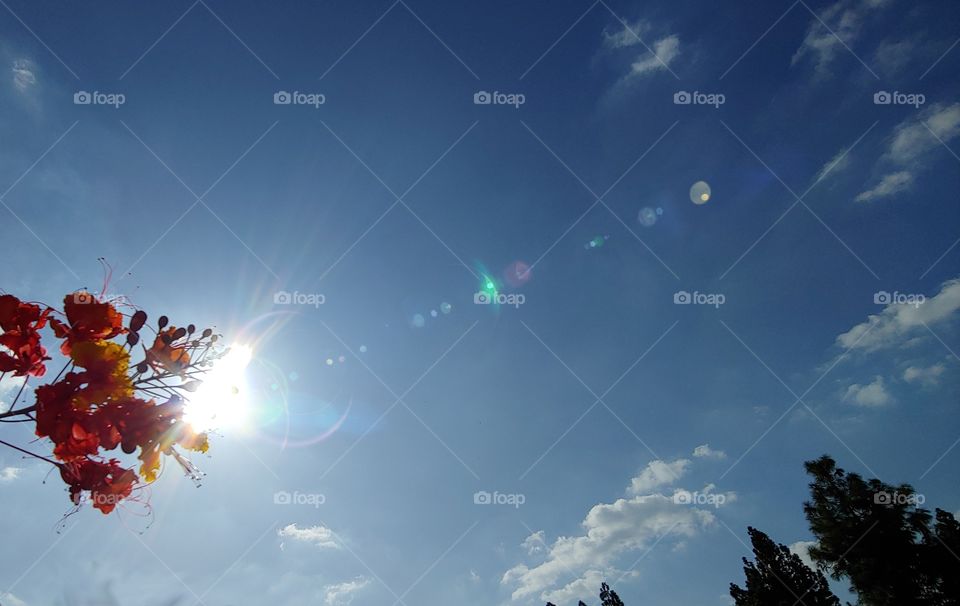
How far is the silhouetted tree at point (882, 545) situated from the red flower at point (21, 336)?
2319 centimetres

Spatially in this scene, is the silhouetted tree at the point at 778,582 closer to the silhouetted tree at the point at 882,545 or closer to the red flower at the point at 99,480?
the silhouetted tree at the point at 882,545

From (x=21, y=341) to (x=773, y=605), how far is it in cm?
2628

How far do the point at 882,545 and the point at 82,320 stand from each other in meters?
23.6

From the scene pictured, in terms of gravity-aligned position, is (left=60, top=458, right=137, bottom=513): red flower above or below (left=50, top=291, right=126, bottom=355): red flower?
below

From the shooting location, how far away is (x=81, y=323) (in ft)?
8.06

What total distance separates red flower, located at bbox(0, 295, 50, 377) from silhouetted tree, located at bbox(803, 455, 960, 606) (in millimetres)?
23187

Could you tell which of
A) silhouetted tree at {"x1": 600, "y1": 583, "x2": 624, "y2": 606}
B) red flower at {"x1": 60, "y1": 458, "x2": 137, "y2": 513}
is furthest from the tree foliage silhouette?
red flower at {"x1": 60, "y1": 458, "x2": 137, "y2": 513}

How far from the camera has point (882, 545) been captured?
1650 cm

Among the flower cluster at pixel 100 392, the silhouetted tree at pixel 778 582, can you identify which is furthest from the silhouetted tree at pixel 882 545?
the flower cluster at pixel 100 392

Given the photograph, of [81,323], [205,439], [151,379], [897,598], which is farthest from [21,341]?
[897,598]

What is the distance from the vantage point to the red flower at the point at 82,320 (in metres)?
2.45

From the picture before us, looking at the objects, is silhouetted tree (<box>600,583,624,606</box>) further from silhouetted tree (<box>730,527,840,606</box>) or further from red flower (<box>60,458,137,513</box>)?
red flower (<box>60,458,137,513</box>)

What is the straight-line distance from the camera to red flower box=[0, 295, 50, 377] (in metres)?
2.43

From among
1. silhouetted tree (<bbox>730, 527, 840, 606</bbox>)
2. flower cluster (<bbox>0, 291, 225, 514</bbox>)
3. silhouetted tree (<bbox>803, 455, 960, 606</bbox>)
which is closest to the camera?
flower cluster (<bbox>0, 291, 225, 514</bbox>)
